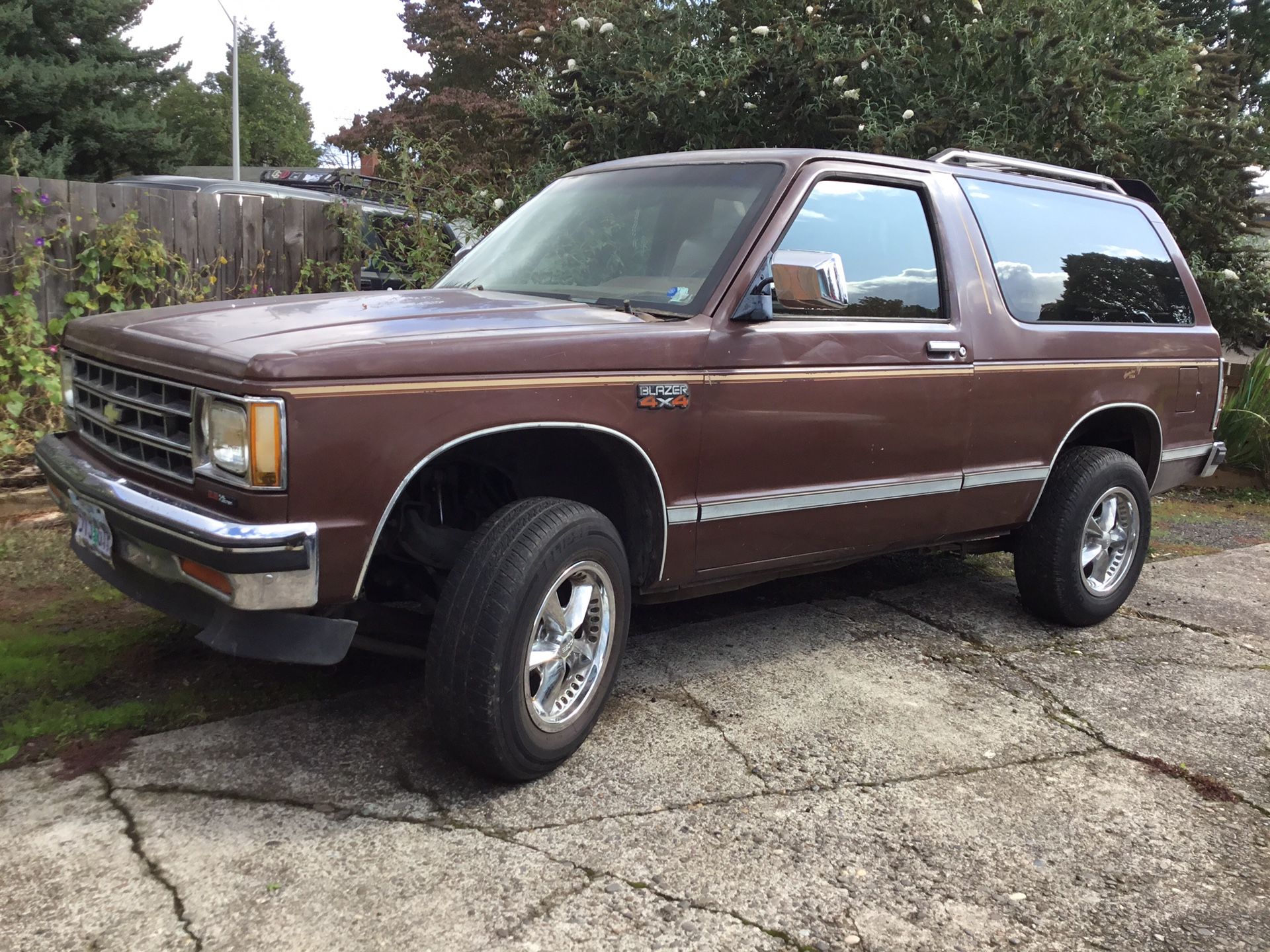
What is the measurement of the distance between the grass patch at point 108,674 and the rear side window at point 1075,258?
2.95 m

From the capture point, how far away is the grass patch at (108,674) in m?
3.34

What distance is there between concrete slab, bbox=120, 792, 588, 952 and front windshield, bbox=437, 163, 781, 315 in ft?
5.85

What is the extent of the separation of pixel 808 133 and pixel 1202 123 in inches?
114

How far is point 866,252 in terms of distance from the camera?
13.3ft

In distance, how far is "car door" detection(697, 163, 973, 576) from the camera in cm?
357

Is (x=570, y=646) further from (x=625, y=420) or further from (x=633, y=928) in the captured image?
(x=633, y=928)

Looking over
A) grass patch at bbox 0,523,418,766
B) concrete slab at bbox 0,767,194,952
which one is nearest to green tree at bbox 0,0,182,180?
grass patch at bbox 0,523,418,766

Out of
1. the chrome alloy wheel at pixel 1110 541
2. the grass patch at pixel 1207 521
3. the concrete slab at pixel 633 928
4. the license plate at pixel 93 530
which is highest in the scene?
the license plate at pixel 93 530

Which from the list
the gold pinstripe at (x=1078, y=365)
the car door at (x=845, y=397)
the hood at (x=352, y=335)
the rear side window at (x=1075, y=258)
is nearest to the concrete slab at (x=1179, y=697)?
the car door at (x=845, y=397)

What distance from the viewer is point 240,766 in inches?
124

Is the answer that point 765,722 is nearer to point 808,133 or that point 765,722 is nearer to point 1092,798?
point 1092,798

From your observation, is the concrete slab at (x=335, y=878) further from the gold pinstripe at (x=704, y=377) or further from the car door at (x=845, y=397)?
the car door at (x=845, y=397)

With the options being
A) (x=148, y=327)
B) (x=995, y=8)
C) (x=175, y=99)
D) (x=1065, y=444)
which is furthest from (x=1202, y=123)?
(x=175, y=99)

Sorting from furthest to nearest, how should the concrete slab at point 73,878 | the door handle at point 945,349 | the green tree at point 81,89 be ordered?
the green tree at point 81,89 < the door handle at point 945,349 < the concrete slab at point 73,878
